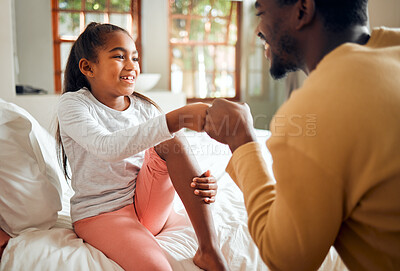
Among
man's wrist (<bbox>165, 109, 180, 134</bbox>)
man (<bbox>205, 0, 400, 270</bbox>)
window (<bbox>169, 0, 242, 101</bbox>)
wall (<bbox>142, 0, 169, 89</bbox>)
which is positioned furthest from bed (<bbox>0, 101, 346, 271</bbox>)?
window (<bbox>169, 0, 242, 101</bbox>)

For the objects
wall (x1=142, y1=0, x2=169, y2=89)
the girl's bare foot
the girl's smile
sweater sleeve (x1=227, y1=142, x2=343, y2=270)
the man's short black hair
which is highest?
wall (x1=142, y1=0, x2=169, y2=89)

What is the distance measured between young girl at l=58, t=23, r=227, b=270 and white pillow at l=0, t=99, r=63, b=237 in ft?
0.31

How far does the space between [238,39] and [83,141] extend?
3.60m

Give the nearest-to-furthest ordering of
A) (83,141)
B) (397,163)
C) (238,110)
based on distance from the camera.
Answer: (397,163) → (238,110) → (83,141)

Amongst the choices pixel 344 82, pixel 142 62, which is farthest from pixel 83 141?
pixel 142 62

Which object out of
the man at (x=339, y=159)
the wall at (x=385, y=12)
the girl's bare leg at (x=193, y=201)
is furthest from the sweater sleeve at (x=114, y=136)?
the wall at (x=385, y=12)

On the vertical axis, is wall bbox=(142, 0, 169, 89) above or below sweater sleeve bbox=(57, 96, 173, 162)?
above

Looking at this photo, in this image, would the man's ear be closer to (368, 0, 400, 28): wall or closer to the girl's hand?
the girl's hand

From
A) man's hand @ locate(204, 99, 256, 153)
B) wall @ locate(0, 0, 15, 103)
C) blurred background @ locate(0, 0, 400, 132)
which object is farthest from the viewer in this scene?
blurred background @ locate(0, 0, 400, 132)

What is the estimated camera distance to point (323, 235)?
2.02 ft

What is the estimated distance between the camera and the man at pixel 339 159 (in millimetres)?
589

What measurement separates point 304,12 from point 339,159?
31 cm

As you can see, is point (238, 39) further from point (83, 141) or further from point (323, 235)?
point (323, 235)

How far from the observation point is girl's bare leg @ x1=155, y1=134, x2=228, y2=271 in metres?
1.11
